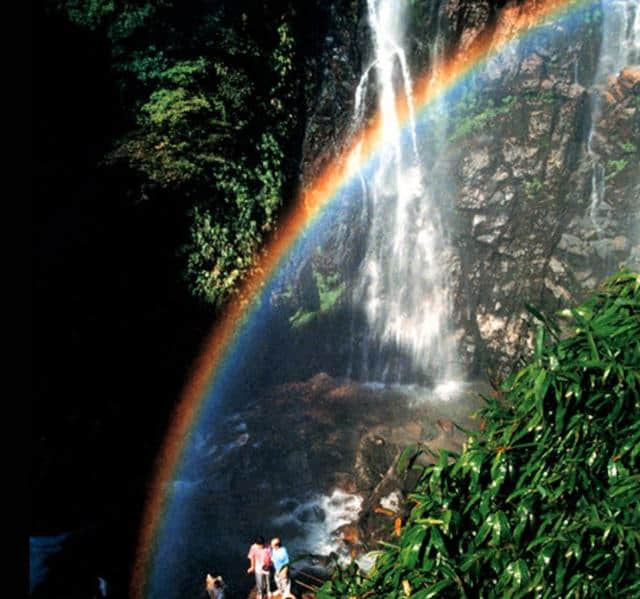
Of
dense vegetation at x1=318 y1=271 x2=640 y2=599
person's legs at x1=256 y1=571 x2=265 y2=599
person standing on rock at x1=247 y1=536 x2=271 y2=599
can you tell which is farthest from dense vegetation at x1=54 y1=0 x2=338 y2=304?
dense vegetation at x1=318 y1=271 x2=640 y2=599

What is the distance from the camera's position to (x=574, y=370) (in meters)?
3.35

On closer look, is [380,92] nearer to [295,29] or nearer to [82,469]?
[295,29]

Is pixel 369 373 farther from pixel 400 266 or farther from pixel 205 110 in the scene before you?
pixel 205 110

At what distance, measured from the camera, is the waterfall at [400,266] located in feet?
59.3

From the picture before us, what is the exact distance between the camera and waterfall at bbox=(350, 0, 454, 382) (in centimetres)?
1808

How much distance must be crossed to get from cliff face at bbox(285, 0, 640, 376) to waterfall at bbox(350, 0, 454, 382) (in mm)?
511

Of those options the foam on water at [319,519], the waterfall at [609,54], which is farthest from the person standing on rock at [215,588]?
the waterfall at [609,54]

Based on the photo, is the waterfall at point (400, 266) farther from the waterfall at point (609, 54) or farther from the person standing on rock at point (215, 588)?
the person standing on rock at point (215, 588)

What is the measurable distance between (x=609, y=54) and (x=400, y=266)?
9066 mm

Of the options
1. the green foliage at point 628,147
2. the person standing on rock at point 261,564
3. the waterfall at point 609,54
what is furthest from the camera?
the green foliage at point 628,147

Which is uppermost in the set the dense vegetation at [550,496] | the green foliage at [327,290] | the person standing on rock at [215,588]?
the dense vegetation at [550,496]

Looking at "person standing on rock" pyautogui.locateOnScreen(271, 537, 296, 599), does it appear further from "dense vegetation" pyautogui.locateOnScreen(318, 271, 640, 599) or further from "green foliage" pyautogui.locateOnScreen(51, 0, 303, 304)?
"green foliage" pyautogui.locateOnScreen(51, 0, 303, 304)

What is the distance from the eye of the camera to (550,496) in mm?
3223

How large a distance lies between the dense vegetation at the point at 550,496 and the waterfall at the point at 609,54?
15.1 metres
